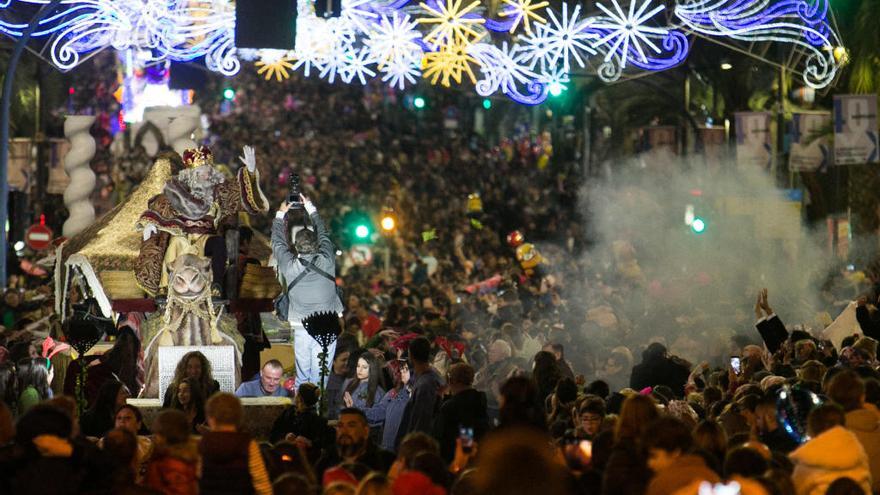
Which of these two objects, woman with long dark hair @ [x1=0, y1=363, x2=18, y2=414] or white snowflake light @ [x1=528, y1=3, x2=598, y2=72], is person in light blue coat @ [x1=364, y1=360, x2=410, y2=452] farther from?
white snowflake light @ [x1=528, y1=3, x2=598, y2=72]

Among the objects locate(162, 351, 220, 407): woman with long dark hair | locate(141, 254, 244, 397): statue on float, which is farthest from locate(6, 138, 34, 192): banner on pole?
locate(162, 351, 220, 407): woman with long dark hair

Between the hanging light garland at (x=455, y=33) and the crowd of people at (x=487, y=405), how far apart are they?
336cm

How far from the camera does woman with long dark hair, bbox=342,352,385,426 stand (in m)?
14.7

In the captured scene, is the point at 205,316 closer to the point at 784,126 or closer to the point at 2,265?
the point at 2,265

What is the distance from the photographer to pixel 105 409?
42.3ft

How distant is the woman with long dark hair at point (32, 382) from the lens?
50.4 ft

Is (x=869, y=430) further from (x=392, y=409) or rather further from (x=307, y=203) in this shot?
Answer: (x=307, y=203)

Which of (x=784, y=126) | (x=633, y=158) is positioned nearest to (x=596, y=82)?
(x=784, y=126)

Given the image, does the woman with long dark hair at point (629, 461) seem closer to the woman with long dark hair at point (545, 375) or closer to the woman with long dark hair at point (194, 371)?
the woman with long dark hair at point (545, 375)

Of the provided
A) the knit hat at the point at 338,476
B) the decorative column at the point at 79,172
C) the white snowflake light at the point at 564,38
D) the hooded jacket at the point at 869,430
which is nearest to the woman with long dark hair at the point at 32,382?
the knit hat at the point at 338,476

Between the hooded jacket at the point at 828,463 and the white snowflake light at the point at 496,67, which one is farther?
the white snowflake light at the point at 496,67

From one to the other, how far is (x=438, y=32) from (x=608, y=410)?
10.8 metres

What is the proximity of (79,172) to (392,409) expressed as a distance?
1458 cm

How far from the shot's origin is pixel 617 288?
95.2 ft
